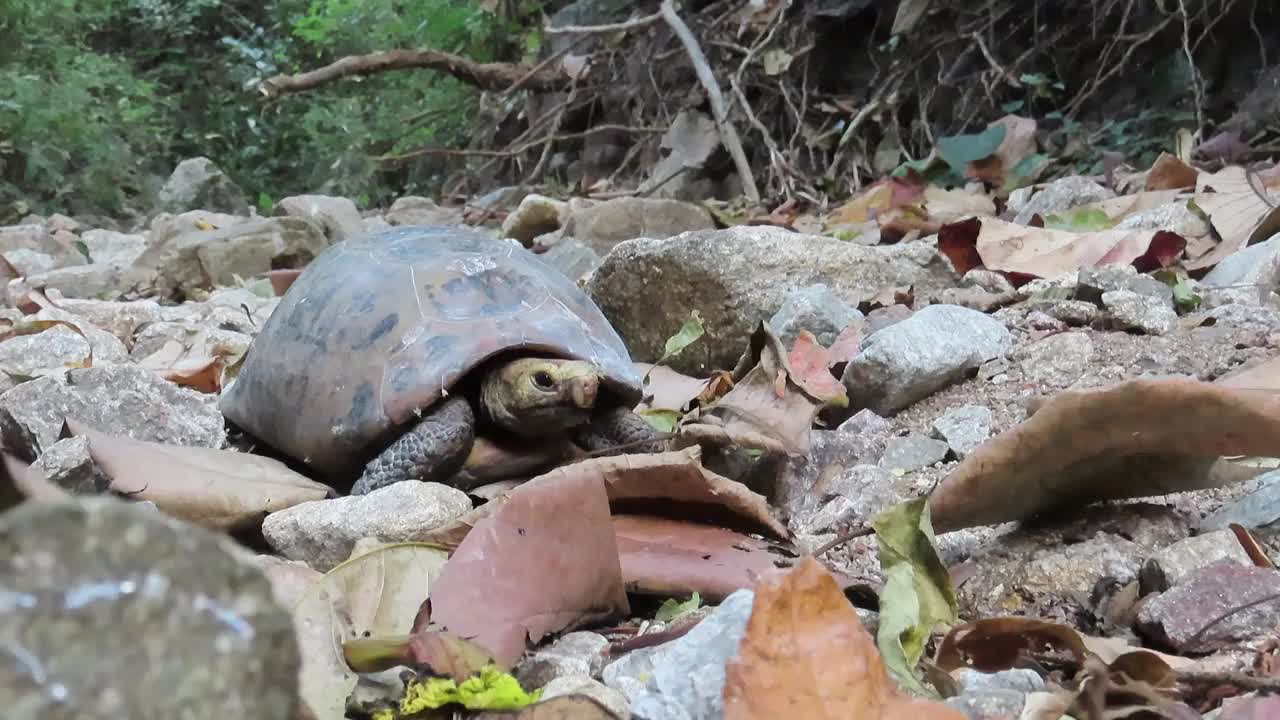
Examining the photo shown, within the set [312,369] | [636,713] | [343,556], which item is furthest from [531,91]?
[636,713]

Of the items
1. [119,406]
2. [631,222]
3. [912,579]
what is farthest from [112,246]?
[912,579]

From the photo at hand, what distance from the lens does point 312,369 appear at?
2.11m

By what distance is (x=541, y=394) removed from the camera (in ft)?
6.84

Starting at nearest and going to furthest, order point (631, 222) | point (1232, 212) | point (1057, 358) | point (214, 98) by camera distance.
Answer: point (1057, 358), point (1232, 212), point (631, 222), point (214, 98)

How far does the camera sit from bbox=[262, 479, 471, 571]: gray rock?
1.40 metres

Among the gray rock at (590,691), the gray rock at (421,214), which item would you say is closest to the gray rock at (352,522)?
the gray rock at (590,691)

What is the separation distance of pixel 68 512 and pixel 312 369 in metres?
1.73

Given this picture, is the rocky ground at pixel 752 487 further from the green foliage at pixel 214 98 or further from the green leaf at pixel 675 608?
the green foliage at pixel 214 98

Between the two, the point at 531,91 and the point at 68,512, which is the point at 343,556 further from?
the point at 531,91

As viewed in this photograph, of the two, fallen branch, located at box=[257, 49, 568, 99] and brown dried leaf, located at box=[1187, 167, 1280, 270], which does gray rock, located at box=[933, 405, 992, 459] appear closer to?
brown dried leaf, located at box=[1187, 167, 1280, 270]

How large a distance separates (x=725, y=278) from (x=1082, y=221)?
4.16 ft

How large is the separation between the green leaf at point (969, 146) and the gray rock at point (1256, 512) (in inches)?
156

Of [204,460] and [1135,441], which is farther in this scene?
[204,460]

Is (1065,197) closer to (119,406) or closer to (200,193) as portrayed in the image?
(119,406)
